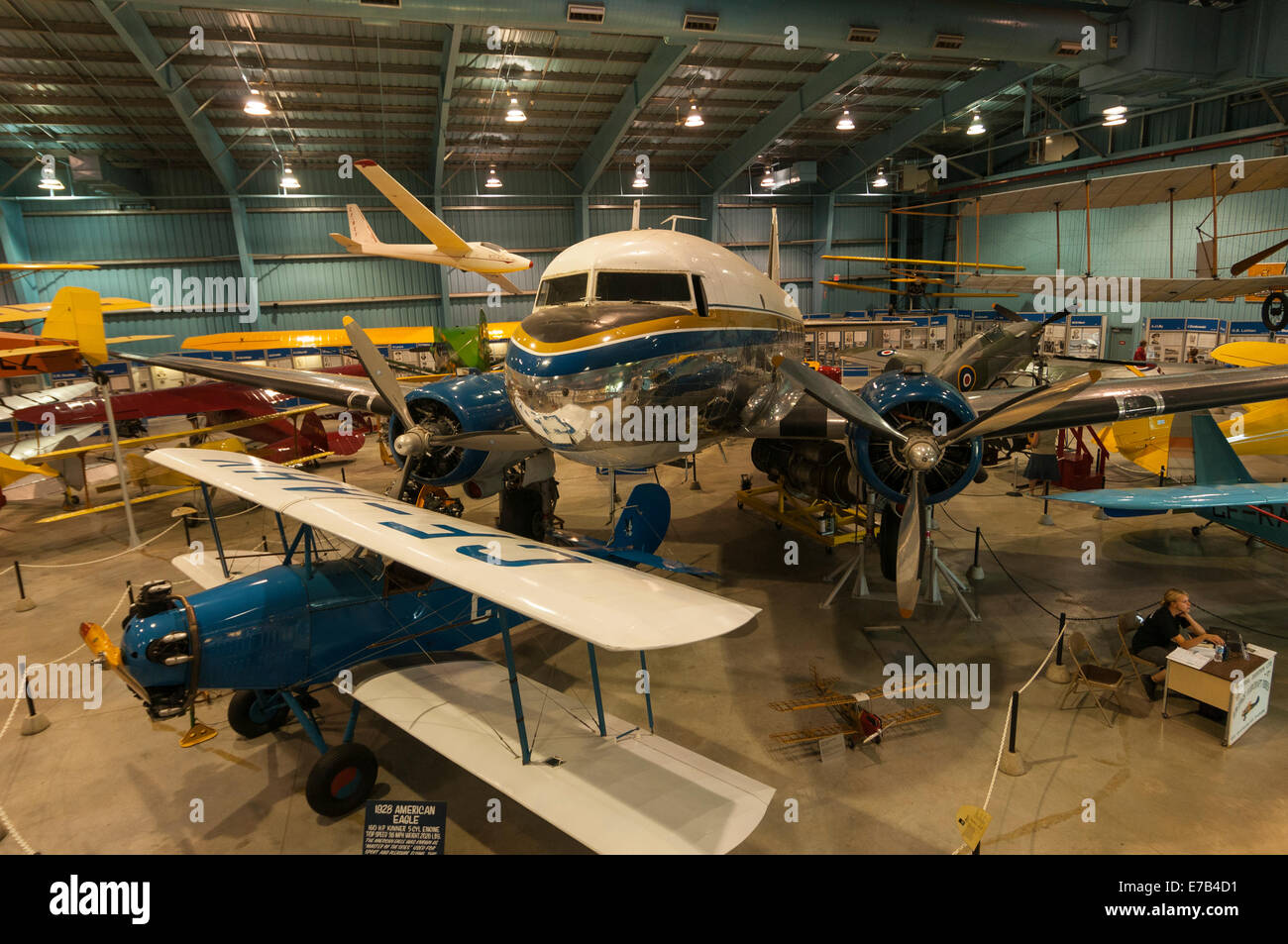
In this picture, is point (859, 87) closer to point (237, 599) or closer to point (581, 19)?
point (581, 19)

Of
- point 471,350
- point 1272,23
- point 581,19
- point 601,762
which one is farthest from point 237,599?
point 1272,23

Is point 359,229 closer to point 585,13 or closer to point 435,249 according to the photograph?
point 435,249

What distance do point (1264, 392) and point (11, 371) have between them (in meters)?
19.7

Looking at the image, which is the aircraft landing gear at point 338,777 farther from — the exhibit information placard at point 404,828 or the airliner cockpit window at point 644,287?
the airliner cockpit window at point 644,287

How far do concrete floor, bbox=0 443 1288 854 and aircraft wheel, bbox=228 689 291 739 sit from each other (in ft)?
0.65

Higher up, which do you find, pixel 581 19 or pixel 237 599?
pixel 581 19

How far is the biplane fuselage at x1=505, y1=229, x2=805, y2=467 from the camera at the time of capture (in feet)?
20.7

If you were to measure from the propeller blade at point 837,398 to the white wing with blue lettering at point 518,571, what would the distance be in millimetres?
2613

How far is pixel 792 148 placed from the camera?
114ft

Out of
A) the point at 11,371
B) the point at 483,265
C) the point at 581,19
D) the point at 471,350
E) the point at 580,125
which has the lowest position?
the point at 11,371

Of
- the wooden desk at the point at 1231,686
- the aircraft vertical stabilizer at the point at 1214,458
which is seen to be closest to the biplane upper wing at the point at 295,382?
the wooden desk at the point at 1231,686

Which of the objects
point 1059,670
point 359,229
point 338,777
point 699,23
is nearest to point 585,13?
point 699,23

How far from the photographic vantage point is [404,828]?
4.56 metres

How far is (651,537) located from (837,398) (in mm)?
2994
